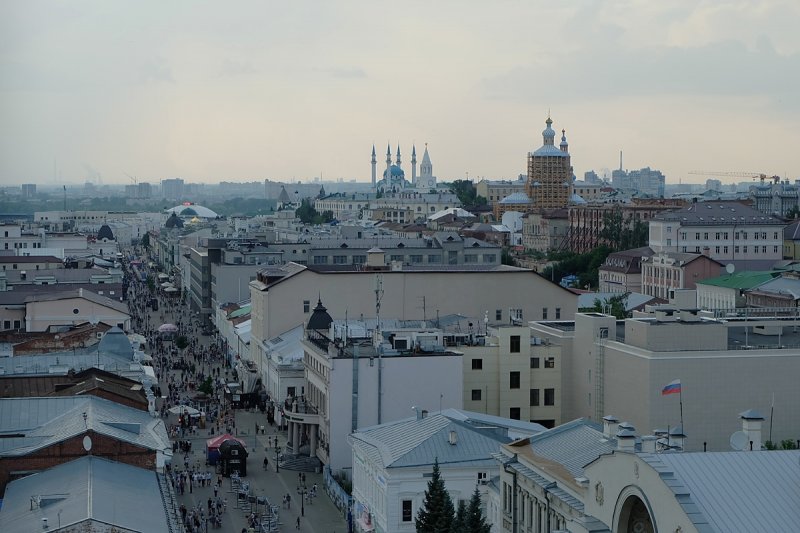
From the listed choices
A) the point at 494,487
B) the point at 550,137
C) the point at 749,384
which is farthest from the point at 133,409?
the point at 550,137

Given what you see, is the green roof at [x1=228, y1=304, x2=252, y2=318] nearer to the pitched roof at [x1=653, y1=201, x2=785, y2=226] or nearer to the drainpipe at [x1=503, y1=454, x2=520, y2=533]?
the pitched roof at [x1=653, y1=201, x2=785, y2=226]

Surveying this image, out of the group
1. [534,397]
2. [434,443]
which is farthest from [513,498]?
[534,397]

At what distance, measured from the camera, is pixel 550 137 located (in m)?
175

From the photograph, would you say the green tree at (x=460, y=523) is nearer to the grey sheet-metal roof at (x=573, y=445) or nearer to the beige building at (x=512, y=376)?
the grey sheet-metal roof at (x=573, y=445)

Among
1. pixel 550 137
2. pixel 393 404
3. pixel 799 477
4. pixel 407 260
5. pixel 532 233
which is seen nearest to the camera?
pixel 799 477

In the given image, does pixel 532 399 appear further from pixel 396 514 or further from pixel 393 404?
pixel 396 514

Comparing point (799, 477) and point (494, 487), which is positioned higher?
point (799, 477)

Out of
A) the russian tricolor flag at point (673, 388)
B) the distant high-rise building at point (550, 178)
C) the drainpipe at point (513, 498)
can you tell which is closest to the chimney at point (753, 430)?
the drainpipe at point (513, 498)

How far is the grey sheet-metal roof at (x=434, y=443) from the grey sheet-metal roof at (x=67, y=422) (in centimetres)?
456

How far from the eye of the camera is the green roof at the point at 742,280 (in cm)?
7125

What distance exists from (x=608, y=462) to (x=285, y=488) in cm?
1981

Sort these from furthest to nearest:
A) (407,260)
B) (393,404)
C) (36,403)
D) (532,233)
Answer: (532,233) → (407,260) → (393,404) → (36,403)

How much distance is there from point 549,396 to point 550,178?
434ft

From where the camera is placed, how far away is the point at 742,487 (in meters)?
19.0
